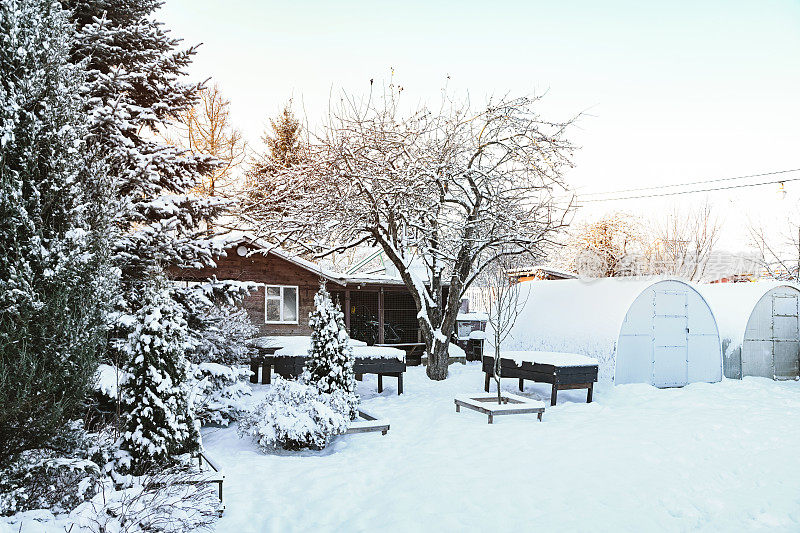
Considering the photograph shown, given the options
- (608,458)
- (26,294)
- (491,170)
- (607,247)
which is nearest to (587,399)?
(608,458)

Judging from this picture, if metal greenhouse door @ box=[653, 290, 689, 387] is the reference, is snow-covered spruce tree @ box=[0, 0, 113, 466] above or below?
above

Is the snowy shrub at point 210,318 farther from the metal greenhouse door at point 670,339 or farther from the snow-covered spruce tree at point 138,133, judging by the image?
the metal greenhouse door at point 670,339

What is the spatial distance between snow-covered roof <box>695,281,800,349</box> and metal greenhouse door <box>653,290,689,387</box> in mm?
1774

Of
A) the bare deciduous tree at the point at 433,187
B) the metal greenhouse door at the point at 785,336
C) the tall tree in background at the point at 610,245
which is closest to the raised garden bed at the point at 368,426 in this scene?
the bare deciduous tree at the point at 433,187

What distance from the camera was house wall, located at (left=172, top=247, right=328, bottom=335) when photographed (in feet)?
58.7

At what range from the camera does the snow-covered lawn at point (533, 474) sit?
550 centimetres

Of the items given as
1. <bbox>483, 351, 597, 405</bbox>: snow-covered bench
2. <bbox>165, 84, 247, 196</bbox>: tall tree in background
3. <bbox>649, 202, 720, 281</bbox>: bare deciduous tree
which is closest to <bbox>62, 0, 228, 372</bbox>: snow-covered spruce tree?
<bbox>483, 351, 597, 405</bbox>: snow-covered bench

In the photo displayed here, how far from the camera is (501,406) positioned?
10.3 meters

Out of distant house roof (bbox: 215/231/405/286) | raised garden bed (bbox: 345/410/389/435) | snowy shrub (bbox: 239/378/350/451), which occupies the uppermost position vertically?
distant house roof (bbox: 215/231/405/286)

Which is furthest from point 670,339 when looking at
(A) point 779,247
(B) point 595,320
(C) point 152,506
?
(A) point 779,247

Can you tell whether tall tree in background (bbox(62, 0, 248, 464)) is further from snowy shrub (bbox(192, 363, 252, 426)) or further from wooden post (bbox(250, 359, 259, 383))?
wooden post (bbox(250, 359, 259, 383))

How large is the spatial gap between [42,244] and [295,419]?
4.13 meters

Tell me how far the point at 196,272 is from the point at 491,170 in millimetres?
8256

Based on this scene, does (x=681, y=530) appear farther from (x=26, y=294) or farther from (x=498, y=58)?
(x=498, y=58)
